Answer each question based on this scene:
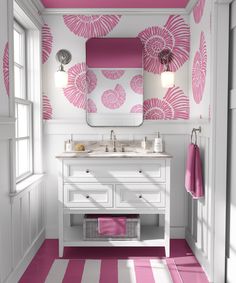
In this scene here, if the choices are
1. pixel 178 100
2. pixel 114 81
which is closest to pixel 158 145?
pixel 178 100

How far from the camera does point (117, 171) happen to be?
3.23 m

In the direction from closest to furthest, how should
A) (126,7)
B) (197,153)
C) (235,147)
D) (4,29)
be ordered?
(4,29) < (235,147) < (197,153) < (126,7)

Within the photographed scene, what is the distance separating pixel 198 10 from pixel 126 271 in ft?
8.13

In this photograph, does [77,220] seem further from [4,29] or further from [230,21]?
[230,21]

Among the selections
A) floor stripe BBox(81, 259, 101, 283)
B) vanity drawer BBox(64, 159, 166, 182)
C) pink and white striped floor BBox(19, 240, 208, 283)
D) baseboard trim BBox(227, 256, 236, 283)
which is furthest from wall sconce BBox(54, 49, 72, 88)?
baseboard trim BBox(227, 256, 236, 283)

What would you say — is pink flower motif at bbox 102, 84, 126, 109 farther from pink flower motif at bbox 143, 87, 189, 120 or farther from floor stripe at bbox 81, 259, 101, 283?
floor stripe at bbox 81, 259, 101, 283

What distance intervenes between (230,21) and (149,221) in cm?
220

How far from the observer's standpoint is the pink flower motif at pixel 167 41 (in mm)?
3781

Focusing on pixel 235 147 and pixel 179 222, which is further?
pixel 179 222

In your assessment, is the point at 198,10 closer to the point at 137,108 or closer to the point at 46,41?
the point at 137,108

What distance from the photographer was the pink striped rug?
2863 mm

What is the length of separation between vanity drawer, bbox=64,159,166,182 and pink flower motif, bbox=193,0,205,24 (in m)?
1.43

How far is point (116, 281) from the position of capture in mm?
2836

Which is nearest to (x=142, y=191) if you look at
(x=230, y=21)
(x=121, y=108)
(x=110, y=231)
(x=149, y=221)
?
(x=110, y=231)
